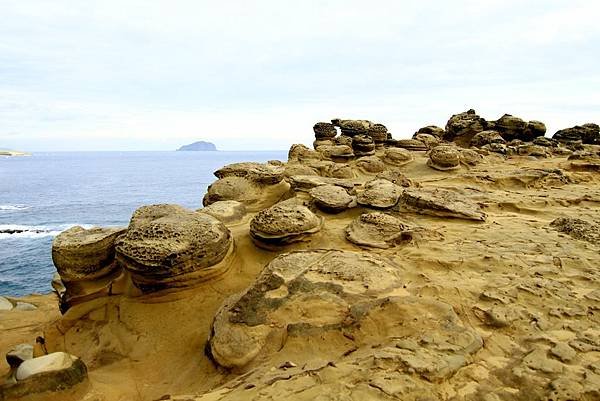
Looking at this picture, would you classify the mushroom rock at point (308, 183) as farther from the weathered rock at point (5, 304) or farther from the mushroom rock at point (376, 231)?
the weathered rock at point (5, 304)

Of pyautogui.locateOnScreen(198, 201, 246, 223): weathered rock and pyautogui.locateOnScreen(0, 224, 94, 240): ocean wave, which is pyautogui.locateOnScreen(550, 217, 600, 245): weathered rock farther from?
pyautogui.locateOnScreen(0, 224, 94, 240): ocean wave

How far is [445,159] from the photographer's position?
1077 centimetres

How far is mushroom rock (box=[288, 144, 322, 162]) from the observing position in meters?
12.4

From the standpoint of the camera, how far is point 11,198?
40.0m

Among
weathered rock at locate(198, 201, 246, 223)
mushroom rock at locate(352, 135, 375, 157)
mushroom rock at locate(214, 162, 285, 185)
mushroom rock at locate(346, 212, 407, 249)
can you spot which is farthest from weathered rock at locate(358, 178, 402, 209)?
mushroom rock at locate(352, 135, 375, 157)

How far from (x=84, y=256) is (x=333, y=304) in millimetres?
3694

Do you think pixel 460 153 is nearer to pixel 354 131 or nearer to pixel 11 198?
pixel 354 131

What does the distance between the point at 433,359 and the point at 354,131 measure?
13749 millimetres

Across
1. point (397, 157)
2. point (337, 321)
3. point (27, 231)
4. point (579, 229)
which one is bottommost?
point (27, 231)

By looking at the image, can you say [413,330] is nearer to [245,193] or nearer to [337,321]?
[337,321]

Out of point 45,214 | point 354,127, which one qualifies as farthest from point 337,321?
point 45,214

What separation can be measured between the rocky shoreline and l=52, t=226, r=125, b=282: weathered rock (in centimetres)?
2

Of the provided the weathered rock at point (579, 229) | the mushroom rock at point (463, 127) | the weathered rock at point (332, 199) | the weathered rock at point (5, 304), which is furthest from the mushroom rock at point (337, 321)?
the mushroom rock at point (463, 127)

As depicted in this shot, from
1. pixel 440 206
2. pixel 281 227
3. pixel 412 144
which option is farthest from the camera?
pixel 412 144
